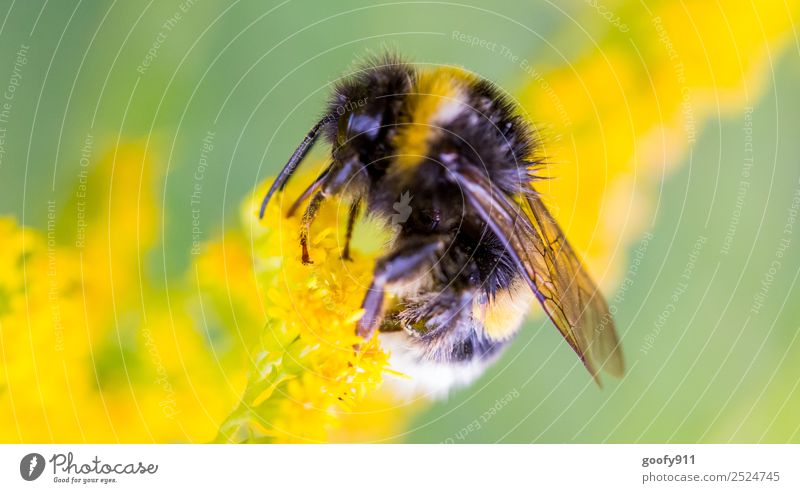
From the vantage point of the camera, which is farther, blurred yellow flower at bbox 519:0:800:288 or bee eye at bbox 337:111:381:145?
blurred yellow flower at bbox 519:0:800:288

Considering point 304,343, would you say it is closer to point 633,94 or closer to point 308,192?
point 308,192

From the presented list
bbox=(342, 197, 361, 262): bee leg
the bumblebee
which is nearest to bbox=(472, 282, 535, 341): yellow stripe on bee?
the bumblebee

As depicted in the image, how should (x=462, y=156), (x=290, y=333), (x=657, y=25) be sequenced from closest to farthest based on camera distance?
(x=462, y=156) → (x=290, y=333) → (x=657, y=25)

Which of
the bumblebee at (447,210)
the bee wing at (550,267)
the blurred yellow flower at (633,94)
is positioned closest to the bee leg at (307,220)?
the bumblebee at (447,210)

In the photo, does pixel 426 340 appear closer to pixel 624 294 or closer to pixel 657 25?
pixel 624 294

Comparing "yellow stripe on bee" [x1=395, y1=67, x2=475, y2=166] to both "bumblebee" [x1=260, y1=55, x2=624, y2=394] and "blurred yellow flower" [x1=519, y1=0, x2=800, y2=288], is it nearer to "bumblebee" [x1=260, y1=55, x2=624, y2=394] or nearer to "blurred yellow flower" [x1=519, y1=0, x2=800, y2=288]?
"bumblebee" [x1=260, y1=55, x2=624, y2=394]

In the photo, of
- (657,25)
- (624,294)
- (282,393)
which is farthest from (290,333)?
(657,25)

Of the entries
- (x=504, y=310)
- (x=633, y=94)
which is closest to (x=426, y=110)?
(x=504, y=310)
